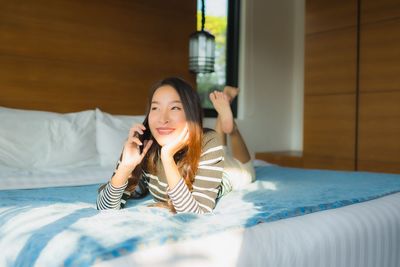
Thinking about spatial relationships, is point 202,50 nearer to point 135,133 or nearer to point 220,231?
point 135,133

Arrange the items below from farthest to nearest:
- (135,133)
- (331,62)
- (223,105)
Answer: (331,62), (223,105), (135,133)

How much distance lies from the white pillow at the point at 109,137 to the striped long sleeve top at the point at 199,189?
3.46ft

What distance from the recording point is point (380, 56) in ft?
10.3

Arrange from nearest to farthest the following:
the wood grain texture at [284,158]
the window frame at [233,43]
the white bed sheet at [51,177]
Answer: the white bed sheet at [51,177] → the wood grain texture at [284,158] → the window frame at [233,43]

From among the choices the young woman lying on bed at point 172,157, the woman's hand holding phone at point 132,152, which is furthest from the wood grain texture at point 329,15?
the woman's hand holding phone at point 132,152

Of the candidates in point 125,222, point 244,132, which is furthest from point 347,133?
point 125,222

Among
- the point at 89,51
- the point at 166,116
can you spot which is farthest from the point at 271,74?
the point at 166,116

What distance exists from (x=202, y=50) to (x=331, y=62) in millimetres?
1192

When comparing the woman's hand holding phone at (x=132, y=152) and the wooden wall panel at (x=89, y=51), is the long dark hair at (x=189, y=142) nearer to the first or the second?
the woman's hand holding phone at (x=132, y=152)

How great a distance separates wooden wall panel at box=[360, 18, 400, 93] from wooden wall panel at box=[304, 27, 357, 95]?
9 cm

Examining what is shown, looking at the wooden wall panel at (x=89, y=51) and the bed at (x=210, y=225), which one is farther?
the wooden wall panel at (x=89, y=51)

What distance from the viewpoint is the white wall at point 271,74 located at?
3.93 meters

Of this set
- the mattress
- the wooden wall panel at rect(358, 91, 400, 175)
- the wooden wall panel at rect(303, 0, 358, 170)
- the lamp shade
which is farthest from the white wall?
the mattress

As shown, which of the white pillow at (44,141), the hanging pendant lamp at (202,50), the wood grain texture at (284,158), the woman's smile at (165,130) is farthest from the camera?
the wood grain texture at (284,158)
